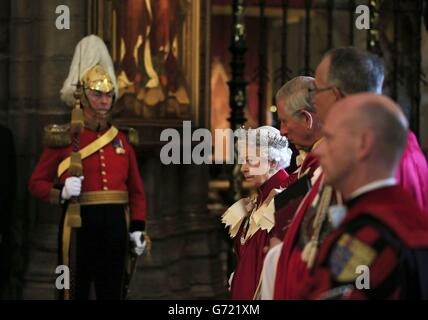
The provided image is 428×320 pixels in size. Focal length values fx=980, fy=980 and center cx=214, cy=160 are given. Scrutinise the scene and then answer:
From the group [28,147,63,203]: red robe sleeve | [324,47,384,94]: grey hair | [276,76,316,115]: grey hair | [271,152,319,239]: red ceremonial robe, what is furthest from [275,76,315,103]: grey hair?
[28,147,63,203]: red robe sleeve

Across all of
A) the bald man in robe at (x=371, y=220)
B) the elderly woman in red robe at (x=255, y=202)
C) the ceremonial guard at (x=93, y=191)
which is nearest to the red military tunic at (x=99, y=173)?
the ceremonial guard at (x=93, y=191)

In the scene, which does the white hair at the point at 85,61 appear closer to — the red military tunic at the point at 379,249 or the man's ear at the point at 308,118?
the man's ear at the point at 308,118

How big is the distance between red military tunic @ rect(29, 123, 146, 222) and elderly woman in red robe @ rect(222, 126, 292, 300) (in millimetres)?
1265

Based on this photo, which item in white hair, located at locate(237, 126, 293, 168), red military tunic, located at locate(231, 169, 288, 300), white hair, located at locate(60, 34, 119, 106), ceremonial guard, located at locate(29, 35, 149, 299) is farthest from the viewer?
white hair, located at locate(60, 34, 119, 106)

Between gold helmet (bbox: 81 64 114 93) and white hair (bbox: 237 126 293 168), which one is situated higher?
gold helmet (bbox: 81 64 114 93)

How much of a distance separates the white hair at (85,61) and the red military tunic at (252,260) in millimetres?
1937

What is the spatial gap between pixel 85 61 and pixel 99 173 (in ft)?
2.58

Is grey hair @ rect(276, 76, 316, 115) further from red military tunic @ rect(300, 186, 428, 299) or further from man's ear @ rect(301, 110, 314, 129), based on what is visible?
red military tunic @ rect(300, 186, 428, 299)

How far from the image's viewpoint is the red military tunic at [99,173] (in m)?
5.61

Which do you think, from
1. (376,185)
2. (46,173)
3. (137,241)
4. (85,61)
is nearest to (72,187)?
(46,173)

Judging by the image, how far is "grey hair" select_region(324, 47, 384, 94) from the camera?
10.0ft

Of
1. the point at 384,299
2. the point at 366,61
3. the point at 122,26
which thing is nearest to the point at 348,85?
the point at 366,61

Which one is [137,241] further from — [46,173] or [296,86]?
[296,86]

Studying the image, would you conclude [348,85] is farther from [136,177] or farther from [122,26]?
[122,26]
